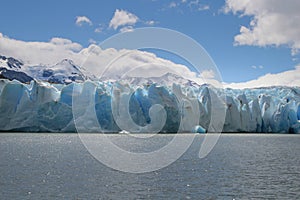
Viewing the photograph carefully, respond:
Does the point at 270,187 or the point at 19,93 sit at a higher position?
the point at 19,93

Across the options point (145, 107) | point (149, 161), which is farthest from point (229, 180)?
point (145, 107)

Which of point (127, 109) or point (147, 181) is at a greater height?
point (127, 109)

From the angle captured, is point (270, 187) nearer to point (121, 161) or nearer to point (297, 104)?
point (121, 161)

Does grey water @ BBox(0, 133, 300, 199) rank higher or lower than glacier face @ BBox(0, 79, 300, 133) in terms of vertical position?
lower

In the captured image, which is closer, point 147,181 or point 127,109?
point 147,181

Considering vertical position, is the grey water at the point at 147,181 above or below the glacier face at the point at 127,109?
below

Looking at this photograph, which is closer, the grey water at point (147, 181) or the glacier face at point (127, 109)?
the grey water at point (147, 181)

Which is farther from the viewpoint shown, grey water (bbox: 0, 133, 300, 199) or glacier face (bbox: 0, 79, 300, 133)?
glacier face (bbox: 0, 79, 300, 133)

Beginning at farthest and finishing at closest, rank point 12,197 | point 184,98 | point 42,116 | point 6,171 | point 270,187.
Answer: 1. point 184,98
2. point 42,116
3. point 6,171
4. point 270,187
5. point 12,197
